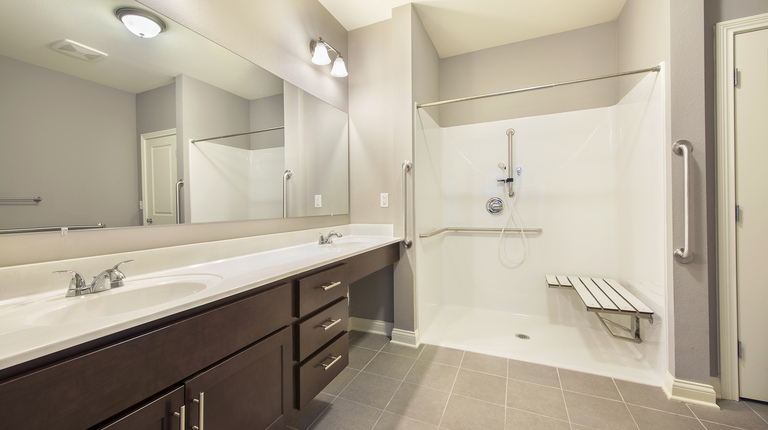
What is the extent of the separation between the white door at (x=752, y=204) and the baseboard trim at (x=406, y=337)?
68.3 inches

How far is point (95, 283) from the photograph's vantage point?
88 centimetres

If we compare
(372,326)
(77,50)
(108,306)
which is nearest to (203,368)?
(108,306)

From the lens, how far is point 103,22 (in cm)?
102

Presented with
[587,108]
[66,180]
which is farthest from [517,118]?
[66,180]

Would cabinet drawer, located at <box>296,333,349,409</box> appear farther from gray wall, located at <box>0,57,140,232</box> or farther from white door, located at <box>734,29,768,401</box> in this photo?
white door, located at <box>734,29,768,401</box>

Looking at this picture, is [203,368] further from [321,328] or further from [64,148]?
[64,148]

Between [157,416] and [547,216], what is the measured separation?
2.78 m

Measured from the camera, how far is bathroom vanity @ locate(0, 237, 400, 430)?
0.52m

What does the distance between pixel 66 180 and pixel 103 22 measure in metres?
0.58

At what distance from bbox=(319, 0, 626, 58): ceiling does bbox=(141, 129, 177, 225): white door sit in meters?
1.60

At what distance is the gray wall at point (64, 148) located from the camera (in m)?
Answer: 0.83

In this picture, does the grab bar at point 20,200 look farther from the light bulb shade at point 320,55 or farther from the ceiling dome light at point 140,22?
the light bulb shade at point 320,55

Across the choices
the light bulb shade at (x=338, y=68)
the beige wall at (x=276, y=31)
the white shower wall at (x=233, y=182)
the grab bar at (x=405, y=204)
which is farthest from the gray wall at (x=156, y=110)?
the grab bar at (x=405, y=204)

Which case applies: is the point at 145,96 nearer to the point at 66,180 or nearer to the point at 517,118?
the point at 66,180
